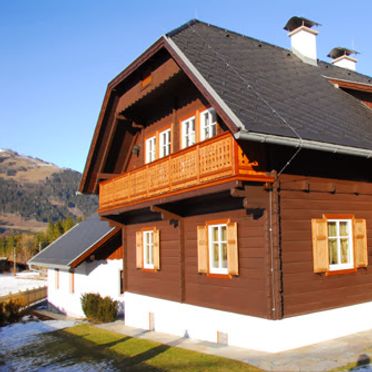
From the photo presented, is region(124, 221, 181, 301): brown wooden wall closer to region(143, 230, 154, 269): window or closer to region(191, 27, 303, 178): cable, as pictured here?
region(143, 230, 154, 269): window

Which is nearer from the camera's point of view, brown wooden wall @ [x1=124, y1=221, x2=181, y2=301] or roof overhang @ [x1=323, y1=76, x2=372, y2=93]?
brown wooden wall @ [x1=124, y1=221, x2=181, y2=301]

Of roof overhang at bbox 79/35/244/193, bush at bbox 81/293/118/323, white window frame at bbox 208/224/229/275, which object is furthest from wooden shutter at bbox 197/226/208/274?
bush at bbox 81/293/118/323

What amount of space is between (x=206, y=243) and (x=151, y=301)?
429 cm

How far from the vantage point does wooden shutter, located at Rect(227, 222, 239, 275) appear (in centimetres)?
1114

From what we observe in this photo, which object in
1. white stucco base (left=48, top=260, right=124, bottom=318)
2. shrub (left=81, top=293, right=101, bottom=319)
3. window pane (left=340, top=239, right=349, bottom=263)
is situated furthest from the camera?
white stucco base (left=48, top=260, right=124, bottom=318)

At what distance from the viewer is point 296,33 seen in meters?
17.8

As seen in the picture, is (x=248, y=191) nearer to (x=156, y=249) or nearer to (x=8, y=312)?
(x=156, y=249)

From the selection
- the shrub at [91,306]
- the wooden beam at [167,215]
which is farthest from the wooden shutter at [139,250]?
the shrub at [91,306]

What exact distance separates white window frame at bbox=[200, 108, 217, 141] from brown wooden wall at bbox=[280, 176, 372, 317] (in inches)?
108

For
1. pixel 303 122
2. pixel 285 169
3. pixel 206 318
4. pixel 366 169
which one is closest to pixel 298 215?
pixel 285 169

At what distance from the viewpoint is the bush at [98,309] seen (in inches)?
703

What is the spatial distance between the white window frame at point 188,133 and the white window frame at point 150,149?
2.06 metres

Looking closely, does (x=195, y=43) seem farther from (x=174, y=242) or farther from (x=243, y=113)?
(x=174, y=242)

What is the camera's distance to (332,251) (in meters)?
11.5
